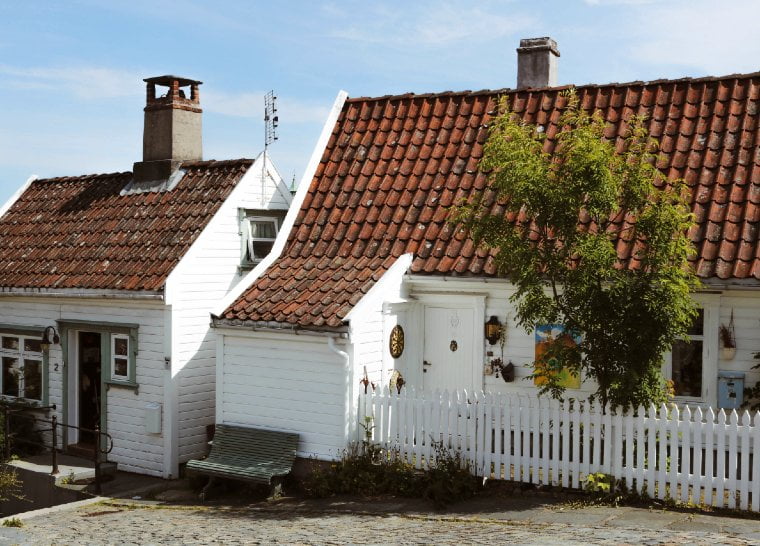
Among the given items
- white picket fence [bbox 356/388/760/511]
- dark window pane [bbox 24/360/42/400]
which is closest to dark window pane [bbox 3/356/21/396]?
dark window pane [bbox 24/360/42/400]

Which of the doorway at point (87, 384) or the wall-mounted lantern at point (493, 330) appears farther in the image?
the doorway at point (87, 384)

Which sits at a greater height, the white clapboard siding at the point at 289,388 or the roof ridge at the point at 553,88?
the roof ridge at the point at 553,88

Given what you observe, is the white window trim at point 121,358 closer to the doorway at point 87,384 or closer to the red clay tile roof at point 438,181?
the doorway at point 87,384

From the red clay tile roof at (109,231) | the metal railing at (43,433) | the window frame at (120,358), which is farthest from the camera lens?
the red clay tile roof at (109,231)

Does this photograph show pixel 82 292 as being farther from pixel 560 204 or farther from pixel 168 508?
pixel 560 204

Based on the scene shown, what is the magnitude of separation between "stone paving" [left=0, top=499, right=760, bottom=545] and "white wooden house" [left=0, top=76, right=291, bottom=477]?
2.93 m

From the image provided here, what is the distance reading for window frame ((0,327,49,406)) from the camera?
17094mm

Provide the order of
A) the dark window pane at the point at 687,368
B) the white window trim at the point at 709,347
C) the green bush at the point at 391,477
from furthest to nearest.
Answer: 1. the dark window pane at the point at 687,368
2. the white window trim at the point at 709,347
3. the green bush at the point at 391,477

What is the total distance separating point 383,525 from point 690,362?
16.6ft

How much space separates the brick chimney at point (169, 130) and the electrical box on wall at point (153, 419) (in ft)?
16.4

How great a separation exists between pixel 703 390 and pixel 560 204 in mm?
3538

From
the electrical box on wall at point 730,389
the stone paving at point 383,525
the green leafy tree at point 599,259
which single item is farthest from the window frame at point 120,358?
the electrical box on wall at point 730,389

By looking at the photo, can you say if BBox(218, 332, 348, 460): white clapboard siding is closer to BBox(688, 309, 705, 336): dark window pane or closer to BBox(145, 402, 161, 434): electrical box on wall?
BBox(145, 402, 161, 434): electrical box on wall

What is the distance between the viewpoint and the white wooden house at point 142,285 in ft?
50.6
